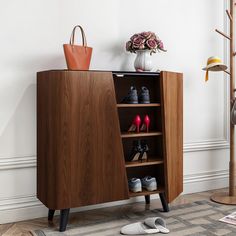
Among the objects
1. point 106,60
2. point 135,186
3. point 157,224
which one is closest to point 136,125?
point 135,186

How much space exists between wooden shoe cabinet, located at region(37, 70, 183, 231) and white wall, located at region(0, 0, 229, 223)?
0.14 m

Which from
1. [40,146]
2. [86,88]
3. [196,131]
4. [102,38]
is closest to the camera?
[86,88]

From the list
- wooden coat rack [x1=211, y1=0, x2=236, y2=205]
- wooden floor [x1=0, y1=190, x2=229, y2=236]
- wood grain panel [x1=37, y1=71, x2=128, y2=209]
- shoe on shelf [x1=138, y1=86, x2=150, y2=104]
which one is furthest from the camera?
wooden coat rack [x1=211, y1=0, x2=236, y2=205]

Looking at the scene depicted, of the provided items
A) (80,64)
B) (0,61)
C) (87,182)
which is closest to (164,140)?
(87,182)

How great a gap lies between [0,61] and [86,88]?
2.14ft

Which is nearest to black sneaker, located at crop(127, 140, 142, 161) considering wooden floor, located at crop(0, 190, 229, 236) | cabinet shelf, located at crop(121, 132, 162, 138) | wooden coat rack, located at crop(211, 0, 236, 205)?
cabinet shelf, located at crop(121, 132, 162, 138)

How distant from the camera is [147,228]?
2314 mm

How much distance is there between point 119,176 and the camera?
2.42 meters

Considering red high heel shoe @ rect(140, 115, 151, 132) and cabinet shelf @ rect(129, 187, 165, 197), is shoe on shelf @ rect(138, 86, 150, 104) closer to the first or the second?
red high heel shoe @ rect(140, 115, 151, 132)

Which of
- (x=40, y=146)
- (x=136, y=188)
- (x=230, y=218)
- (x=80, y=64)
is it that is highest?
(x=80, y=64)

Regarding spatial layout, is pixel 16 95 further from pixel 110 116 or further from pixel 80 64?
pixel 110 116

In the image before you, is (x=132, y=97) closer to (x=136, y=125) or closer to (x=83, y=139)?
(x=136, y=125)

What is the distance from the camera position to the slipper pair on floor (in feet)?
7.40

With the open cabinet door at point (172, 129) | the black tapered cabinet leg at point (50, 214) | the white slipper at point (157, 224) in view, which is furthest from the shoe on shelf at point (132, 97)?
the black tapered cabinet leg at point (50, 214)
